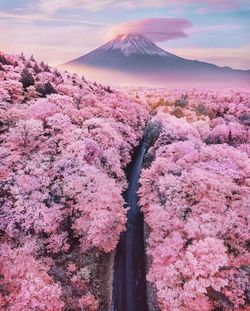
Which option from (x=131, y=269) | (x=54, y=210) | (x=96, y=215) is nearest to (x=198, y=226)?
(x=131, y=269)

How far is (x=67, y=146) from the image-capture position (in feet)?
110

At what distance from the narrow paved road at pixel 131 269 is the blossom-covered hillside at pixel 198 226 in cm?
118

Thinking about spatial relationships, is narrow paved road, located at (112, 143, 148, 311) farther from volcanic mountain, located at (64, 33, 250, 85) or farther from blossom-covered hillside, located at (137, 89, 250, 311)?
volcanic mountain, located at (64, 33, 250, 85)

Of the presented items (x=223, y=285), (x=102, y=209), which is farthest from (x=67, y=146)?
(x=223, y=285)

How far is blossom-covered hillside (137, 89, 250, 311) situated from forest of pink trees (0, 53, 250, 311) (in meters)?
0.08

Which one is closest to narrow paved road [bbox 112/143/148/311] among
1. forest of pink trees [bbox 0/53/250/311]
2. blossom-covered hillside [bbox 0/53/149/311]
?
forest of pink trees [bbox 0/53/250/311]

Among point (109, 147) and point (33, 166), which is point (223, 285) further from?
point (109, 147)

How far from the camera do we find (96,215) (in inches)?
1061

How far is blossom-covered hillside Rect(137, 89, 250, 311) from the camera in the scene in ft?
72.4

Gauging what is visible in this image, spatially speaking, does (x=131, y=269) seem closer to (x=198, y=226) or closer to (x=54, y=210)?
(x=198, y=226)

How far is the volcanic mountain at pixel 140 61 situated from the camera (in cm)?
14225

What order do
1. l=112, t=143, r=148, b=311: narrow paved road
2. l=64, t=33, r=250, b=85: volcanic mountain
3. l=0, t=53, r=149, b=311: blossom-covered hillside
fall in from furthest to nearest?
1. l=64, t=33, r=250, b=85: volcanic mountain
2. l=112, t=143, r=148, b=311: narrow paved road
3. l=0, t=53, r=149, b=311: blossom-covered hillside

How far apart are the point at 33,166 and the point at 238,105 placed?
143ft

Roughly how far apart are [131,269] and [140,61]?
138849 millimetres
